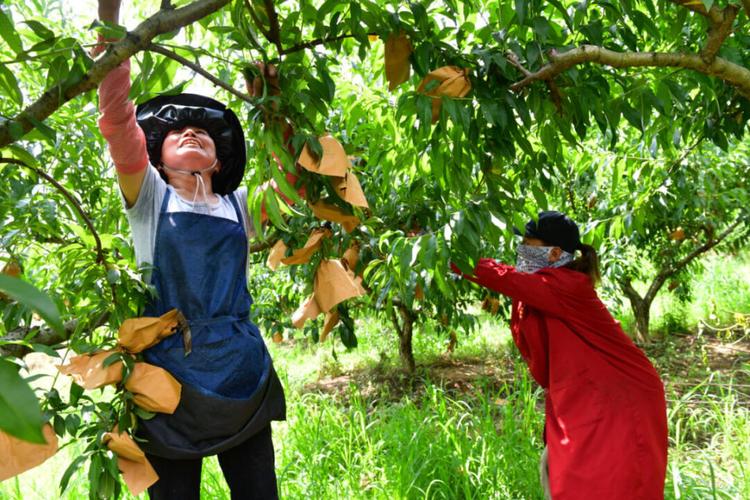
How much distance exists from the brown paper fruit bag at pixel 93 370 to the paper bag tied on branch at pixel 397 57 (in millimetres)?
774

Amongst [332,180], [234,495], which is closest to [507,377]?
[234,495]

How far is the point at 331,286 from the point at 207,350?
329 millimetres

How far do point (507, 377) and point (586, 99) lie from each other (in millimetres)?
3714

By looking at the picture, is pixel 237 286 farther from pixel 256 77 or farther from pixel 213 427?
pixel 256 77

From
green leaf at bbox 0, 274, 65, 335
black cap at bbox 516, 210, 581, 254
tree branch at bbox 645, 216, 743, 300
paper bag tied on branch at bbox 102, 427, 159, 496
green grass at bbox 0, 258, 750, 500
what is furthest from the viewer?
tree branch at bbox 645, 216, 743, 300

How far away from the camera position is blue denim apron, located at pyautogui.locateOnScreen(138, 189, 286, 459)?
1.20 m

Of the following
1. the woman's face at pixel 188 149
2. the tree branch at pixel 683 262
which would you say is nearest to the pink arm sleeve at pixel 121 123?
the woman's face at pixel 188 149

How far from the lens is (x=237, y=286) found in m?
1.37

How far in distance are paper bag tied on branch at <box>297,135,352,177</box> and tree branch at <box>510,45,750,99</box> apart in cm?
36

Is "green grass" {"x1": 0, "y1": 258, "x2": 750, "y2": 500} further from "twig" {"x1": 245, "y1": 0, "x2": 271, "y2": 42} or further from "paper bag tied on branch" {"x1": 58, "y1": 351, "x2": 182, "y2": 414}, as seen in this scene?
"twig" {"x1": 245, "y1": 0, "x2": 271, "y2": 42}

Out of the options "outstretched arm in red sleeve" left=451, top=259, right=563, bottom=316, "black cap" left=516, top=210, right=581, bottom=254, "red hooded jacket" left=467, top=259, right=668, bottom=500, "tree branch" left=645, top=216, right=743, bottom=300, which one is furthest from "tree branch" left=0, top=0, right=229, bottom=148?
"tree branch" left=645, top=216, right=743, bottom=300

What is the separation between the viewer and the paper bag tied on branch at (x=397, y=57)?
110 cm

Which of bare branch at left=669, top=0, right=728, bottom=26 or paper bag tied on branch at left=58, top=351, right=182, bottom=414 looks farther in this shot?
paper bag tied on branch at left=58, top=351, right=182, bottom=414

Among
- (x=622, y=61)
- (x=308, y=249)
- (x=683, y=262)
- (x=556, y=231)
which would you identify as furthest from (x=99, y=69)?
(x=683, y=262)
